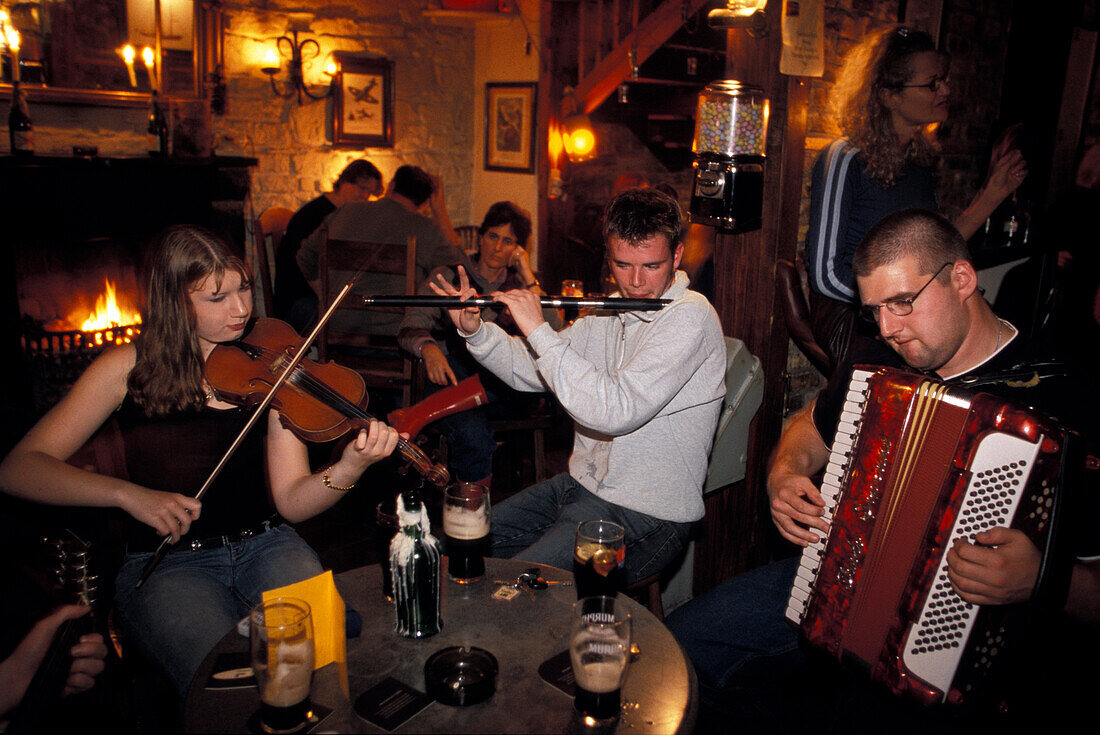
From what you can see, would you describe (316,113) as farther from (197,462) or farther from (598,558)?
(598,558)

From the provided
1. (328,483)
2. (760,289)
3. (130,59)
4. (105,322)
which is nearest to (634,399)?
(328,483)

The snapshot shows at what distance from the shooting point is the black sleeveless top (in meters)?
1.81

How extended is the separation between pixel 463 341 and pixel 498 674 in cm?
226

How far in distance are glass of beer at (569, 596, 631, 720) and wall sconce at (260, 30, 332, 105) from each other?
543cm

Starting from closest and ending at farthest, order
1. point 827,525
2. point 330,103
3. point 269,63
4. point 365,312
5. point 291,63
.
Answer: point 827,525 → point 365,312 → point 269,63 → point 291,63 → point 330,103

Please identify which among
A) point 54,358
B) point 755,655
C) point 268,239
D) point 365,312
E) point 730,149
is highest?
point 730,149

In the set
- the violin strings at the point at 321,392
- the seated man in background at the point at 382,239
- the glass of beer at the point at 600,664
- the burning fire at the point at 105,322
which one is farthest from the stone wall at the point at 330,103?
the glass of beer at the point at 600,664

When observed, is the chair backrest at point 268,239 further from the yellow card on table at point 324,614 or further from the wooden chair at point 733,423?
the yellow card on table at point 324,614

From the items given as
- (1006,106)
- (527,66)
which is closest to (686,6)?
(1006,106)

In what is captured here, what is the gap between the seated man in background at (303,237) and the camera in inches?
169

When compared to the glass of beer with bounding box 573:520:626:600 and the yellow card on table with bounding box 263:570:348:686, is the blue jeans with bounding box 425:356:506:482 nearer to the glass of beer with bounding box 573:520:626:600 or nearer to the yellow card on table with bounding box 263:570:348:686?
the glass of beer with bounding box 573:520:626:600

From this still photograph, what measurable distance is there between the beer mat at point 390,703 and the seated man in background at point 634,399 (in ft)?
2.34

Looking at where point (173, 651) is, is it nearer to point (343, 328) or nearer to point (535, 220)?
point (343, 328)

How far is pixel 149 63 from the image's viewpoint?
4754 mm
